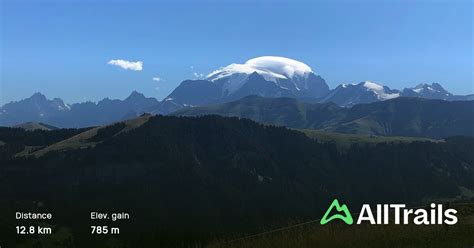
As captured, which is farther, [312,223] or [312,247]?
[312,223]

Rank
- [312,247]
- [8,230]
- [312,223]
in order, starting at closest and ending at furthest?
[312,247] < [312,223] < [8,230]

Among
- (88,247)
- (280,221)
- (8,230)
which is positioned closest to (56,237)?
(88,247)

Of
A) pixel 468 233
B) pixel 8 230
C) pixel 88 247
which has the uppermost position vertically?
pixel 468 233

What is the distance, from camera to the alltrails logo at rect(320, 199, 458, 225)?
76.0 feet

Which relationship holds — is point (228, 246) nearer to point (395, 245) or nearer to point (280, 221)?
point (280, 221)

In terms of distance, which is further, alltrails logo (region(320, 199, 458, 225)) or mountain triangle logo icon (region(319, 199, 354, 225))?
alltrails logo (region(320, 199, 458, 225))

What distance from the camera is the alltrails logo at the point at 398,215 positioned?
76.0 feet

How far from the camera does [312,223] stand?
22.5m

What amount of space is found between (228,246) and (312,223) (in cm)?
427

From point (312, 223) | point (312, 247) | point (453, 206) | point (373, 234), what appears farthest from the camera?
point (453, 206)

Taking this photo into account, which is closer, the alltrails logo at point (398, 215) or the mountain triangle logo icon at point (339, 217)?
the mountain triangle logo icon at point (339, 217)

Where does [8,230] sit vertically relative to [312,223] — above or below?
below

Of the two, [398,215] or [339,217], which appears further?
[398,215]

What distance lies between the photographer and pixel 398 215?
23.7 metres
